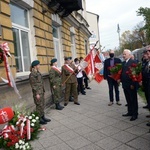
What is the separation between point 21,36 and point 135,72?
157 inches

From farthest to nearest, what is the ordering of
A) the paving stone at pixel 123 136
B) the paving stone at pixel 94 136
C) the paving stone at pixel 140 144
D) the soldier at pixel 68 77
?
the soldier at pixel 68 77
the paving stone at pixel 94 136
the paving stone at pixel 123 136
the paving stone at pixel 140 144

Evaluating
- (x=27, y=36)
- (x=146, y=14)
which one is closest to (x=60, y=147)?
(x=27, y=36)

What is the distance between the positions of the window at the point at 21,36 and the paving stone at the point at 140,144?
4.22 metres

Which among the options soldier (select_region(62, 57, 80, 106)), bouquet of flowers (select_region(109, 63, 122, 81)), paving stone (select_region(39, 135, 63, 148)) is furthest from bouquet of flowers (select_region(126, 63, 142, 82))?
soldier (select_region(62, 57, 80, 106))

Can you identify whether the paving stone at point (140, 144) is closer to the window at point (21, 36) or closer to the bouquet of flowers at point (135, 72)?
the bouquet of flowers at point (135, 72)

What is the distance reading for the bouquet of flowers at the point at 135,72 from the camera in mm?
5285

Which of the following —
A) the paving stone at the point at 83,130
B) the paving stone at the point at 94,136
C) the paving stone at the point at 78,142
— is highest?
the paving stone at the point at 94,136

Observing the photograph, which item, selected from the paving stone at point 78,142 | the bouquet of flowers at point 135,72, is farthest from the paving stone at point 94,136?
the bouquet of flowers at point 135,72

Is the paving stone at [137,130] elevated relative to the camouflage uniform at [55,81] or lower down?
lower down

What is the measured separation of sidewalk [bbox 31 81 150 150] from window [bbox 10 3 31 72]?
73.7 inches

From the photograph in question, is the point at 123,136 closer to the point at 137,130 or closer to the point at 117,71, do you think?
the point at 137,130

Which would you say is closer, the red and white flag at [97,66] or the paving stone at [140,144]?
the paving stone at [140,144]

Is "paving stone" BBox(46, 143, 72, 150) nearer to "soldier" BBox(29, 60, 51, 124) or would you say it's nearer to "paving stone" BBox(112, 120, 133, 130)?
"paving stone" BBox(112, 120, 133, 130)

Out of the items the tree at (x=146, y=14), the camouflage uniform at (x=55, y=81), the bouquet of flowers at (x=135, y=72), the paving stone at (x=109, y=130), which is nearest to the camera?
the paving stone at (x=109, y=130)
